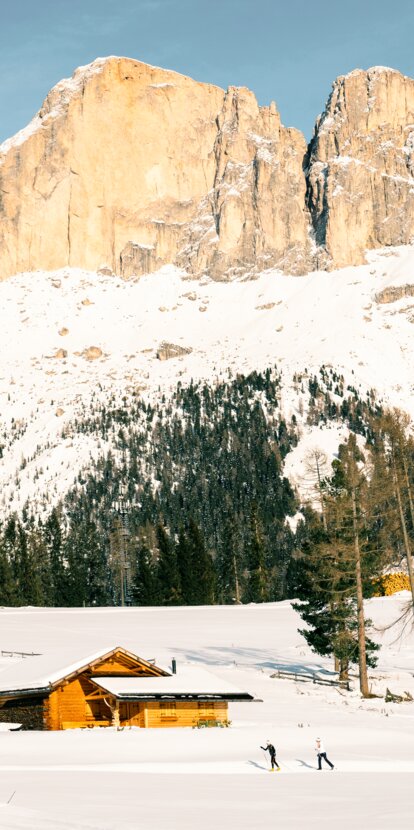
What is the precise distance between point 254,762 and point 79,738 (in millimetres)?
9370

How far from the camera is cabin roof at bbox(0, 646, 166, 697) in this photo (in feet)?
140

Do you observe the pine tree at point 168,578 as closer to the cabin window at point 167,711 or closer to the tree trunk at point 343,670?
the tree trunk at point 343,670

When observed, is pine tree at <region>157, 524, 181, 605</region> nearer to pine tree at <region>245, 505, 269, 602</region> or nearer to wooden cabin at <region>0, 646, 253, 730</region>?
pine tree at <region>245, 505, 269, 602</region>

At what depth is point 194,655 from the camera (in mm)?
67000

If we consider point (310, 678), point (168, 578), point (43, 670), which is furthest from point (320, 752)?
point (168, 578)

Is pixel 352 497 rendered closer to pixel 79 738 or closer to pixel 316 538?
pixel 316 538

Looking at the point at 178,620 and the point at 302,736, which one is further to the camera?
the point at 178,620

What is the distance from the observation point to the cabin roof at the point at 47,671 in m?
42.7

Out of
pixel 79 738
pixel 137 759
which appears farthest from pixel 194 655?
pixel 137 759

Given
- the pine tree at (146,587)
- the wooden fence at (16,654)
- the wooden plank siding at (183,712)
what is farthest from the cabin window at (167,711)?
the pine tree at (146,587)

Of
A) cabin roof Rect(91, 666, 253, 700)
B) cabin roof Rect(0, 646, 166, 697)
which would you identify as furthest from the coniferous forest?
cabin roof Rect(0, 646, 166, 697)

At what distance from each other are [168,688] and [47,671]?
18.8 ft

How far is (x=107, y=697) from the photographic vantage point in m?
43.3

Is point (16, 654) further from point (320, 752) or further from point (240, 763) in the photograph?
point (320, 752)
